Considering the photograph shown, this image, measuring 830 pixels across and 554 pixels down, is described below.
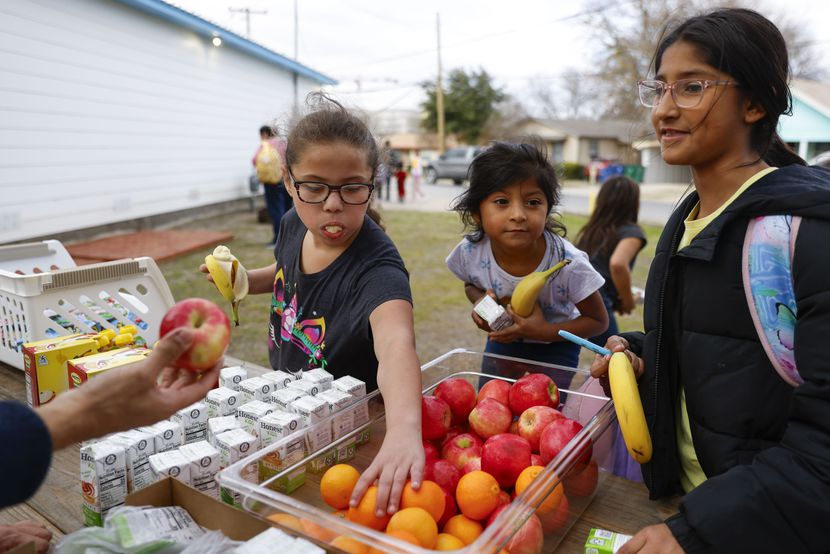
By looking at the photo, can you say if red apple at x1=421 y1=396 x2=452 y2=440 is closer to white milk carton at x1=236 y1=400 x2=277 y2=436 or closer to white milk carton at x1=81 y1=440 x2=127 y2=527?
white milk carton at x1=236 y1=400 x2=277 y2=436

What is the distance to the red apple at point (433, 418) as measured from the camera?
5.56ft

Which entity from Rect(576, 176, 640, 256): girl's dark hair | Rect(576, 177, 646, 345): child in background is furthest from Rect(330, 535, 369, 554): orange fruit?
Rect(576, 176, 640, 256): girl's dark hair

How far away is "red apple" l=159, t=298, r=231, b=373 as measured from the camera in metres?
1.10

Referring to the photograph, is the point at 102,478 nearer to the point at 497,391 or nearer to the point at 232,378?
the point at 232,378

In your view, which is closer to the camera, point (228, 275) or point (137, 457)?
point (137, 457)

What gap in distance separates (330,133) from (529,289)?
1.01 meters

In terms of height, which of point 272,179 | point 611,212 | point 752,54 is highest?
point 752,54

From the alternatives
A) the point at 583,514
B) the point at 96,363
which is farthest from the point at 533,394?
the point at 96,363

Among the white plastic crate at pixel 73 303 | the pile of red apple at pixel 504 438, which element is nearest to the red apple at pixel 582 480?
the pile of red apple at pixel 504 438

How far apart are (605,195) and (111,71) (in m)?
9.32

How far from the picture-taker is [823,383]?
110cm

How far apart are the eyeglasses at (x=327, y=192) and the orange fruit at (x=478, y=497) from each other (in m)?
1.02

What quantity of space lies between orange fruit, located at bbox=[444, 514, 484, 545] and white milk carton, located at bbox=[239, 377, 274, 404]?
65 cm

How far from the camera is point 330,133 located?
2.00 meters
